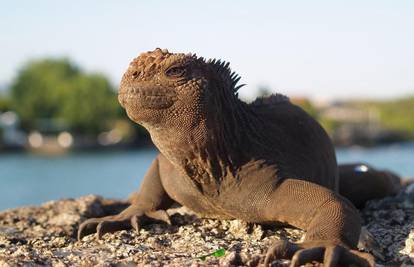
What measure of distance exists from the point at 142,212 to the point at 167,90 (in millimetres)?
Result: 1738

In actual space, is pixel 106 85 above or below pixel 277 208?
above

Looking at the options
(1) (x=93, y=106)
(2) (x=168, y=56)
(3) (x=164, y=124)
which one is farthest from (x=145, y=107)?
(1) (x=93, y=106)

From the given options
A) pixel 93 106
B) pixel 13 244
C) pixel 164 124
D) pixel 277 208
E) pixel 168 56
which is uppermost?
pixel 93 106

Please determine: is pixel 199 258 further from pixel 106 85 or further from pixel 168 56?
pixel 106 85

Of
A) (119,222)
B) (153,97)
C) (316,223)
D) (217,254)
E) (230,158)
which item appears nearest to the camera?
(217,254)

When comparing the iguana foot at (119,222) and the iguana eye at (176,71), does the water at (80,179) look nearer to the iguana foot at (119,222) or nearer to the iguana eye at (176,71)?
the iguana foot at (119,222)

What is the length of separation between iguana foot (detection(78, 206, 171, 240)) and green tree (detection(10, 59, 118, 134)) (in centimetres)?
8264

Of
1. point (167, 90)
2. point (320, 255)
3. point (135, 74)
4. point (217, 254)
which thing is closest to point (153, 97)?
point (167, 90)

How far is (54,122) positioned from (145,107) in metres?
90.7

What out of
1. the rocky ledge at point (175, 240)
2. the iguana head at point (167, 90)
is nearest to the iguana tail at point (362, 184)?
the rocky ledge at point (175, 240)

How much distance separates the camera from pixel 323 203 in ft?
15.2

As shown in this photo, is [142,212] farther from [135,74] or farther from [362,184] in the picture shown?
[362,184]

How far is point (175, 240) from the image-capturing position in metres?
5.11

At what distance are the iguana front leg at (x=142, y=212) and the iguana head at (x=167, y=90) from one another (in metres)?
1.30
